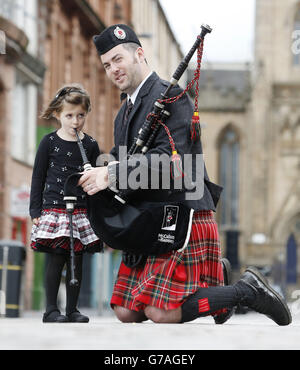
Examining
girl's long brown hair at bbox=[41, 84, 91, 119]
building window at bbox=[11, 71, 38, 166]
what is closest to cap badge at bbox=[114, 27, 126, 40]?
girl's long brown hair at bbox=[41, 84, 91, 119]

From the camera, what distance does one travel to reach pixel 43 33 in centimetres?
2498

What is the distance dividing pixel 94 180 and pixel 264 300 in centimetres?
125

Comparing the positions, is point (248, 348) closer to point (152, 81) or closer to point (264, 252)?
point (152, 81)

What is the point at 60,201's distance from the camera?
5824 millimetres

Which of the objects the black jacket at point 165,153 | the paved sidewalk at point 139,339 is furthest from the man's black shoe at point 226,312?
the paved sidewalk at point 139,339

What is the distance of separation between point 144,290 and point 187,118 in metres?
0.96

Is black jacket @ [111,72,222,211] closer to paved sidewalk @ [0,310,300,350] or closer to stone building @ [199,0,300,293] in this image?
paved sidewalk @ [0,310,300,350]

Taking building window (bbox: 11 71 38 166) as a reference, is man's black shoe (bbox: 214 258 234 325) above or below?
below

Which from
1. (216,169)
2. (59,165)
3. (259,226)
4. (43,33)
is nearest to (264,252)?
(259,226)

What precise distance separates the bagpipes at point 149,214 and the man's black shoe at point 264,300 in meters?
0.58

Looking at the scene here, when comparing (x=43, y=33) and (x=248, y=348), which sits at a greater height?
(x=43, y=33)

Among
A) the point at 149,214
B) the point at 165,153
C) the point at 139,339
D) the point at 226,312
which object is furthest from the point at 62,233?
the point at 139,339

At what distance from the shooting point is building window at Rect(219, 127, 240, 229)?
197 feet

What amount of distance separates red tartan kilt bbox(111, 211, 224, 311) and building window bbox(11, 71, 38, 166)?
55.6 ft
